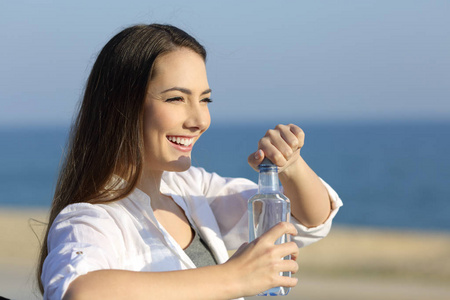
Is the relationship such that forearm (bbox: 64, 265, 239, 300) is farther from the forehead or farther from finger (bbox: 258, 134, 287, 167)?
the forehead

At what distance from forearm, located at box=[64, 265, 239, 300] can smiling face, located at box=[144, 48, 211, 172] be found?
64cm

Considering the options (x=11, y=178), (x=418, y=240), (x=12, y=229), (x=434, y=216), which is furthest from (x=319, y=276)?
(x=11, y=178)

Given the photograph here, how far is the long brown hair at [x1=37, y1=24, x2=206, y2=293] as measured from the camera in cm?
242

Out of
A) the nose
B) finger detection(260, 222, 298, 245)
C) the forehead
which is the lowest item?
finger detection(260, 222, 298, 245)

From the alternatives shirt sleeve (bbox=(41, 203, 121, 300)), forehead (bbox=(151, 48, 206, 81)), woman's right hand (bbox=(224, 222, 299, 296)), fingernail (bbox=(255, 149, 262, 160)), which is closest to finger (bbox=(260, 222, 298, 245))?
woman's right hand (bbox=(224, 222, 299, 296))

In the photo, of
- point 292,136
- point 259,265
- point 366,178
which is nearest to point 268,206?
point 292,136

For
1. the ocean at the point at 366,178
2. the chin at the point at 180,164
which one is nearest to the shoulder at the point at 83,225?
the chin at the point at 180,164

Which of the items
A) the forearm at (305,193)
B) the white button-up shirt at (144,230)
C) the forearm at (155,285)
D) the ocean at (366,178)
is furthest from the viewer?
the ocean at (366,178)

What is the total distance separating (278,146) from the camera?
7.37ft

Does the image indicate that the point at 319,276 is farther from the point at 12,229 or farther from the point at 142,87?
the point at 142,87

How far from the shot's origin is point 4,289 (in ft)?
25.4

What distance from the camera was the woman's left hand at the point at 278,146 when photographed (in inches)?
87.0

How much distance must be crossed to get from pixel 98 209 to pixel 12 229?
11.3m

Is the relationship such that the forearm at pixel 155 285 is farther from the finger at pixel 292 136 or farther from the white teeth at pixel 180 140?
the white teeth at pixel 180 140
